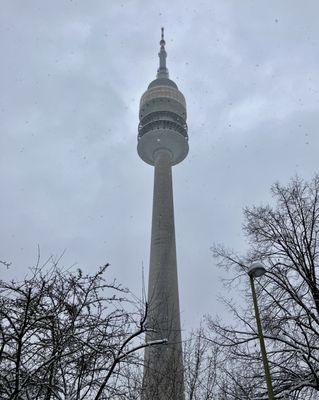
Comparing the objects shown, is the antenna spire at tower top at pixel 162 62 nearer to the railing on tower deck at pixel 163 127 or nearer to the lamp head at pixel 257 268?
the railing on tower deck at pixel 163 127

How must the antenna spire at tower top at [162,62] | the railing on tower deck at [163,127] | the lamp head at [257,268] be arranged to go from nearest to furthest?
the lamp head at [257,268] → the railing on tower deck at [163,127] → the antenna spire at tower top at [162,62]

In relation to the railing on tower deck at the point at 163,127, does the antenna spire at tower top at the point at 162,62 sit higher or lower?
higher

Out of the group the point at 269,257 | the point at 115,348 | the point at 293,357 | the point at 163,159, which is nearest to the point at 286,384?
the point at 293,357

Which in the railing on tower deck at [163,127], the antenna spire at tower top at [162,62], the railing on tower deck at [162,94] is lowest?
the railing on tower deck at [163,127]

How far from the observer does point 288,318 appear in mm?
10703

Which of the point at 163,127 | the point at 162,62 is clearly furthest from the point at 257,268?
the point at 162,62

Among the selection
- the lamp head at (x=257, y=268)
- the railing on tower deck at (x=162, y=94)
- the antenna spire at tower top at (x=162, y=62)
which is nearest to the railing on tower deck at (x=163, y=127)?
the railing on tower deck at (x=162, y=94)

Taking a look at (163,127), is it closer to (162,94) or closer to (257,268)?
(162,94)

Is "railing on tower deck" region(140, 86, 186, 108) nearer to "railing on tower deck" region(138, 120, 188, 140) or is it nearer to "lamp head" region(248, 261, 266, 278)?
"railing on tower deck" region(138, 120, 188, 140)

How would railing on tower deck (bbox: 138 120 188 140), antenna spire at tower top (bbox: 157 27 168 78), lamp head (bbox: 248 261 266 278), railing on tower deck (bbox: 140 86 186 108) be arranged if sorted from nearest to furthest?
lamp head (bbox: 248 261 266 278)
railing on tower deck (bbox: 138 120 188 140)
railing on tower deck (bbox: 140 86 186 108)
antenna spire at tower top (bbox: 157 27 168 78)

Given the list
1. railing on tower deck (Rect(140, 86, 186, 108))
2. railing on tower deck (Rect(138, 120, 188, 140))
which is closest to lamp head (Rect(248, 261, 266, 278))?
railing on tower deck (Rect(138, 120, 188, 140))

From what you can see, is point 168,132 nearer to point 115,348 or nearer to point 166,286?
point 166,286

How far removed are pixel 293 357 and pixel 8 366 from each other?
21.8ft

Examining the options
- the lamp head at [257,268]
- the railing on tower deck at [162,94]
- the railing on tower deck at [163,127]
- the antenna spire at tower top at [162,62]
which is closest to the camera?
the lamp head at [257,268]
